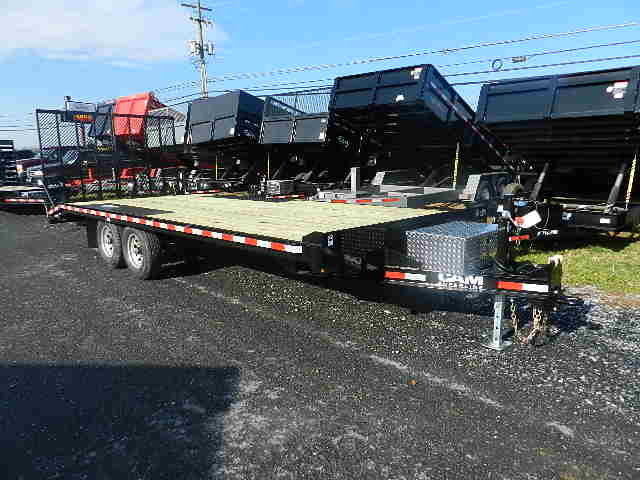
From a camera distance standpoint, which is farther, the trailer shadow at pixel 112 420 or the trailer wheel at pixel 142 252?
the trailer wheel at pixel 142 252

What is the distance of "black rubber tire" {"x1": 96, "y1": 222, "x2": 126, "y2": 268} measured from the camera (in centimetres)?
747

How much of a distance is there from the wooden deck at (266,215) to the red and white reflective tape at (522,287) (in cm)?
138

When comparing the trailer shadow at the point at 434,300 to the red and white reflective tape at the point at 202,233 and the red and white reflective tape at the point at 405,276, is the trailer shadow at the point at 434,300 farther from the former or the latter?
the red and white reflective tape at the point at 202,233

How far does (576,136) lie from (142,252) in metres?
7.23

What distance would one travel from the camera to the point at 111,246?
25.6ft

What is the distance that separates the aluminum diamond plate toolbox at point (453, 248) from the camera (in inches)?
168

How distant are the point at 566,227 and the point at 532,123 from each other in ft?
6.09

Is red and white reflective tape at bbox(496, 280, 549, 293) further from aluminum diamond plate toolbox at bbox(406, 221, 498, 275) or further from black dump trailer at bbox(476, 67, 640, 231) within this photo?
black dump trailer at bbox(476, 67, 640, 231)

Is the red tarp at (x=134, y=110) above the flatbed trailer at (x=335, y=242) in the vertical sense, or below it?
above

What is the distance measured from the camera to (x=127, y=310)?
5668 mm

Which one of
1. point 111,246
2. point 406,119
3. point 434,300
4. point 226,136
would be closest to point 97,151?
point 226,136

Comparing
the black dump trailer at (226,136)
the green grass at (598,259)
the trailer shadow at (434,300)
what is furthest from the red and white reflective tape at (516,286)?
the black dump trailer at (226,136)

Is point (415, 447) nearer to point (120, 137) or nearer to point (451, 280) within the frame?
point (451, 280)

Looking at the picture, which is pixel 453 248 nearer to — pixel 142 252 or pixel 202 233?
pixel 202 233
